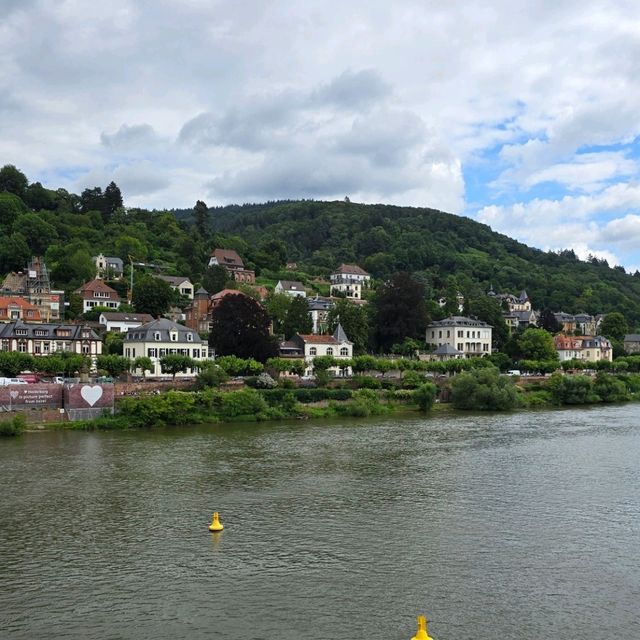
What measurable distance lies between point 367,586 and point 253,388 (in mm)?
43362

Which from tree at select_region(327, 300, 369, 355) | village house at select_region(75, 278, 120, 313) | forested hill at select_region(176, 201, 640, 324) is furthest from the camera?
forested hill at select_region(176, 201, 640, 324)

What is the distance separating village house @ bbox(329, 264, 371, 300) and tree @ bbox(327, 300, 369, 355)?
89.6 feet

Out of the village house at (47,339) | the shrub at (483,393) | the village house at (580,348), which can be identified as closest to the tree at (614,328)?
the village house at (580,348)

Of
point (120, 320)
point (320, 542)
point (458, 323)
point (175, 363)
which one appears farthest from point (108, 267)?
point (320, 542)

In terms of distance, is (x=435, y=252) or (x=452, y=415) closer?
(x=452, y=415)

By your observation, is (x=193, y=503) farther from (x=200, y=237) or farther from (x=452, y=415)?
(x=200, y=237)

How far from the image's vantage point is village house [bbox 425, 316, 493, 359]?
314 ft

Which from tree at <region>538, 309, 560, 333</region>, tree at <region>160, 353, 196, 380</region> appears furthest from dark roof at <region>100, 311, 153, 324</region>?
tree at <region>538, 309, 560, 333</region>

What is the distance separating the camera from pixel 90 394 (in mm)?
51719

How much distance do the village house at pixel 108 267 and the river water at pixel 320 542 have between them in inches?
2400

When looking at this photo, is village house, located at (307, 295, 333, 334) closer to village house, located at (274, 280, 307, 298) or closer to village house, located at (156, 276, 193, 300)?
village house, located at (274, 280, 307, 298)

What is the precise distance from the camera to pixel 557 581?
1953cm

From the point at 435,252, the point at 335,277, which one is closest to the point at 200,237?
the point at 335,277

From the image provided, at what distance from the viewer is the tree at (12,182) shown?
131 meters
